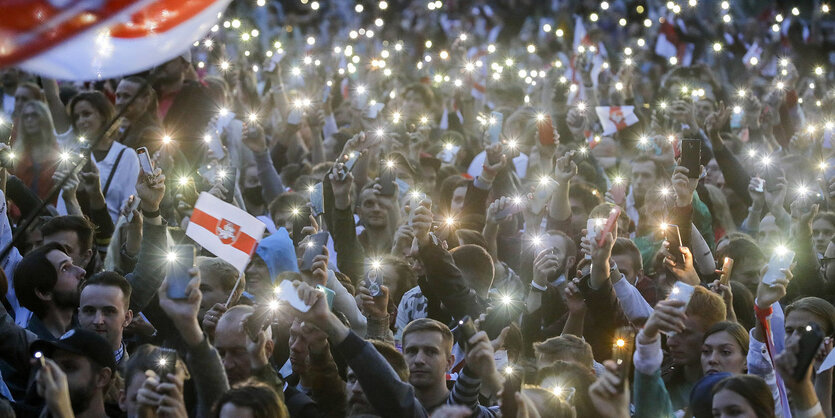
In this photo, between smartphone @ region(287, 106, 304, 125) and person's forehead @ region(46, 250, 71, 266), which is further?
smartphone @ region(287, 106, 304, 125)

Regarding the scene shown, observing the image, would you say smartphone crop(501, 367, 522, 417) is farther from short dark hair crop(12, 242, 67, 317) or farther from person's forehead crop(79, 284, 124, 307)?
short dark hair crop(12, 242, 67, 317)

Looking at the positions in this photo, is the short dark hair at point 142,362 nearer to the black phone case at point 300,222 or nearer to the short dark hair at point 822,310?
the black phone case at point 300,222

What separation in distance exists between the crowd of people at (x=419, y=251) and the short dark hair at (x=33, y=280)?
0.6 inches

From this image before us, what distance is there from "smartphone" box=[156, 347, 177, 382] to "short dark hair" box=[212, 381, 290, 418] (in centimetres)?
23

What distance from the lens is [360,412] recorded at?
5.05 m

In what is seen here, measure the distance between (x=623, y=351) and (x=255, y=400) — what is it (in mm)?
1622

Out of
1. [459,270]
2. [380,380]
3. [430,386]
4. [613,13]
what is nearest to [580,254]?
[459,270]

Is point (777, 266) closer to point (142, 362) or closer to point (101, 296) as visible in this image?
point (142, 362)

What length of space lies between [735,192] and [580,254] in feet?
6.51

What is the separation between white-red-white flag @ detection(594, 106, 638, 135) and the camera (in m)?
9.45

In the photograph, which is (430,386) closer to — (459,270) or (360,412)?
(360,412)

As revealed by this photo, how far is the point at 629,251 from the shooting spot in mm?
6684

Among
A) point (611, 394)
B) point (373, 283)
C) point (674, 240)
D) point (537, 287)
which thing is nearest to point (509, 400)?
point (611, 394)

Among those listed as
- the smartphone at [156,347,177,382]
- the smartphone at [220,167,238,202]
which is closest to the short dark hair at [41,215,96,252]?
the smartphone at [220,167,238,202]
